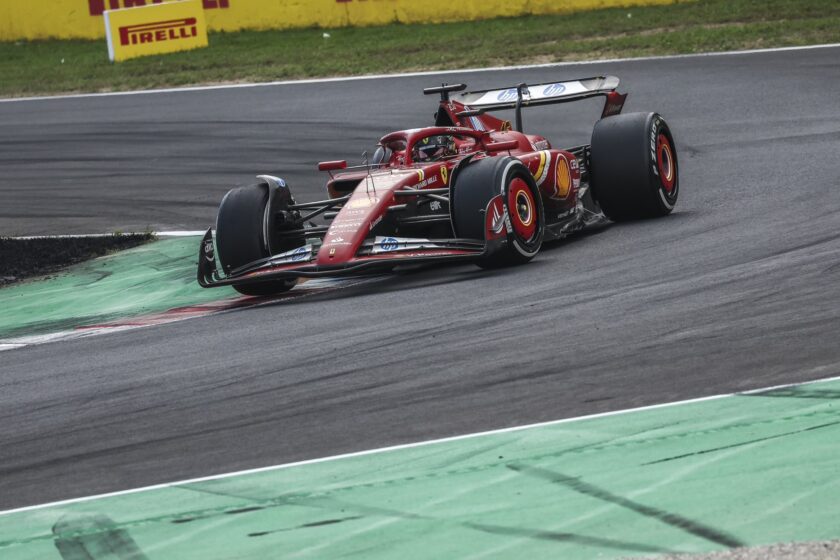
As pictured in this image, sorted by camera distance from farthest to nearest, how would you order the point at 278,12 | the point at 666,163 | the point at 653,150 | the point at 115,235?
the point at 278,12 < the point at 115,235 < the point at 666,163 < the point at 653,150

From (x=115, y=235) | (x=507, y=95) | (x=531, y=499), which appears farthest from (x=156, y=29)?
(x=531, y=499)

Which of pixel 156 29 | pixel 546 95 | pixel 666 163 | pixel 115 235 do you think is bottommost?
pixel 115 235

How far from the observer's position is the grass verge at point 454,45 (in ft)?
73.7

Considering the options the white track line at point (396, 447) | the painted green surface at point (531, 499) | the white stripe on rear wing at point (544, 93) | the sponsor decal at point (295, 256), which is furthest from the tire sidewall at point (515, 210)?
the painted green surface at point (531, 499)

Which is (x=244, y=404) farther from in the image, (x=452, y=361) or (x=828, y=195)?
(x=828, y=195)

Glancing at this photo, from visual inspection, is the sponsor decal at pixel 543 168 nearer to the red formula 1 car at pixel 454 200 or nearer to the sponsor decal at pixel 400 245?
the red formula 1 car at pixel 454 200

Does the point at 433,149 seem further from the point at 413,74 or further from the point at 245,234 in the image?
the point at 413,74

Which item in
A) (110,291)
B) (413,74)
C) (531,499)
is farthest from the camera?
(413,74)

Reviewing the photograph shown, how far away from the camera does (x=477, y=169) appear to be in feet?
34.1

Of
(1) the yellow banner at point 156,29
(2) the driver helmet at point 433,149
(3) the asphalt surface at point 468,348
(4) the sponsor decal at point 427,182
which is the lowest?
(3) the asphalt surface at point 468,348

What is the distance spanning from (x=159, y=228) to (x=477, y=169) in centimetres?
557

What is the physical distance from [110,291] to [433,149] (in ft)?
10.2

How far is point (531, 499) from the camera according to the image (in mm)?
5402

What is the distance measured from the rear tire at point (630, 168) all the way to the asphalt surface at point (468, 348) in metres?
0.20
